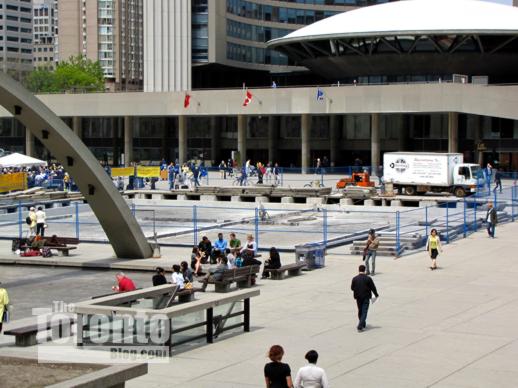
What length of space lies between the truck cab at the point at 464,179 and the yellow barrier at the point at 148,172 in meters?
18.5

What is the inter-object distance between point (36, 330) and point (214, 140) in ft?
257

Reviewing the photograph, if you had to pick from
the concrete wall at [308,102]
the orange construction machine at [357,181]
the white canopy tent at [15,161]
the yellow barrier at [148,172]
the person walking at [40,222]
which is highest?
the concrete wall at [308,102]

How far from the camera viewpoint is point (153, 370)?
52.7ft

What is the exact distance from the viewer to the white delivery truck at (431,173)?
178 ft

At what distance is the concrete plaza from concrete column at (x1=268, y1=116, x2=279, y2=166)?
6020 centimetres

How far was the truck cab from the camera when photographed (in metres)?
54.0

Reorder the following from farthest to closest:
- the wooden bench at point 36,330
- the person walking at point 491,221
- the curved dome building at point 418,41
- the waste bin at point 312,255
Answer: the curved dome building at point 418,41 < the person walking at point 491,221 < the waste bin at point 312,255 < the wooden bench at point 36,330

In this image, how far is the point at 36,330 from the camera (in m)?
18.1

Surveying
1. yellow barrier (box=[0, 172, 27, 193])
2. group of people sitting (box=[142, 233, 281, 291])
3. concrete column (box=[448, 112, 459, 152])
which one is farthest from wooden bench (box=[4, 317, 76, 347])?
concrete column (box=[448, 112, 459, 152])

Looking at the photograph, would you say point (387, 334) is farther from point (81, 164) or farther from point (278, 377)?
point (81, 164)

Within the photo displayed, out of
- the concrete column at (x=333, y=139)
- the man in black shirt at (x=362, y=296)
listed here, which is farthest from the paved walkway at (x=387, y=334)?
the concrete column at (x=333, y=139)

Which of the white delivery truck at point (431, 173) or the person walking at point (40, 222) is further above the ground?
the white delivery truck at point (431, 173)

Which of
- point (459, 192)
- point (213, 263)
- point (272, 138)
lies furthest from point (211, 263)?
point (272, 138)

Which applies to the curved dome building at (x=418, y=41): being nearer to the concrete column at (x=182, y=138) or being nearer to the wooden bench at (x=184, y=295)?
the concrete column at (x=182, y=138)
